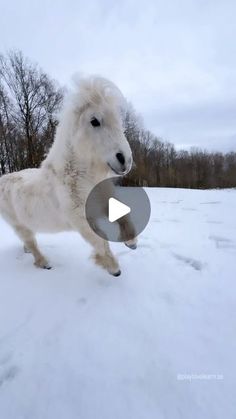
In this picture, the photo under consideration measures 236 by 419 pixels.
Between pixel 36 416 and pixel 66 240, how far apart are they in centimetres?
301

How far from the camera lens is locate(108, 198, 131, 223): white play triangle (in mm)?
2715

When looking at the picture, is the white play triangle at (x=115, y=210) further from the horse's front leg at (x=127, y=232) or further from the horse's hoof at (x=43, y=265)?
the horse's hoof at (x=43, y=265)

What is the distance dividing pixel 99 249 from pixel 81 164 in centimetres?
89

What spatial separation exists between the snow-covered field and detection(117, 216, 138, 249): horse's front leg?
372 millimetres

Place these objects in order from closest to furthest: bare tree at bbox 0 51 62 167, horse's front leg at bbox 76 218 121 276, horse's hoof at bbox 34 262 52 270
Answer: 1. horse's front leg at bbox 76 218 121 276
2. horse's hoof at bbox 34 262 52 270
3. bare tree at bbox 0 51 62 167

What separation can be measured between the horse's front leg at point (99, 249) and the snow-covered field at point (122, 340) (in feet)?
0.52

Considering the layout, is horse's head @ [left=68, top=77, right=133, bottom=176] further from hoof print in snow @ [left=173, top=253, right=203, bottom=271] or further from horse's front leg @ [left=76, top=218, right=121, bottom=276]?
hoof print in snow @ [left=173, top=253, right=203, bottom=271]

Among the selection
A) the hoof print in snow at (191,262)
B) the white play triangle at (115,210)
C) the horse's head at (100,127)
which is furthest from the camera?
the hoof print in snow at (191,262)

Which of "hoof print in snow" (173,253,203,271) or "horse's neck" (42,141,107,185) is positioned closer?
"horse's neck" (42,141,107,185)

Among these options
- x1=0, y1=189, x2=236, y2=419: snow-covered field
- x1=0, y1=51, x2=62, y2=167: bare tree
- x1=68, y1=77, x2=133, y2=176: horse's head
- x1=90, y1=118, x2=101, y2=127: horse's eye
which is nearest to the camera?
x1=0, y1=189, x2=236, y2=419: snow-covered field

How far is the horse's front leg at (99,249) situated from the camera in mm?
2578

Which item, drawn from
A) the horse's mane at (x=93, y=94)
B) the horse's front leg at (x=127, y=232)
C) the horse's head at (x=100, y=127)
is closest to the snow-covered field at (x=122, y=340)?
the horse's front leg at (x=127, y=232)
